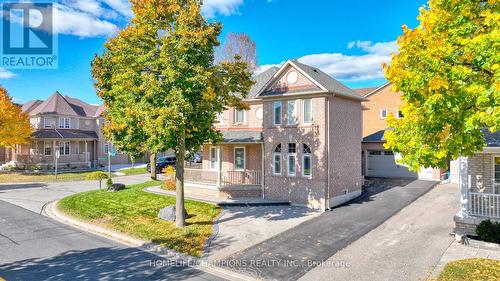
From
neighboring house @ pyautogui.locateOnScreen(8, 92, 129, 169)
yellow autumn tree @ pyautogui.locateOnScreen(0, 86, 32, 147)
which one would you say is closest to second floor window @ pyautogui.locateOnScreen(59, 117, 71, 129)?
neighboring house @ pyautogui.locateOnScreen(8, 92, 129, 169)

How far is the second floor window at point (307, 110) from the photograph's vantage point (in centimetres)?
1895

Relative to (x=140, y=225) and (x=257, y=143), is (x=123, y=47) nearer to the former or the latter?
(x=140, y=225)

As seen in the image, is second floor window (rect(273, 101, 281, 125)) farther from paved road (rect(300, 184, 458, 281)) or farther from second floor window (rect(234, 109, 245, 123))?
paved road (rect(300, 184, 458, 281))

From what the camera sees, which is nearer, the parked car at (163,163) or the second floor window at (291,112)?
the second floor window at (291,112)

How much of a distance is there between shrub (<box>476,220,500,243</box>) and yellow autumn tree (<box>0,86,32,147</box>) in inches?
1579

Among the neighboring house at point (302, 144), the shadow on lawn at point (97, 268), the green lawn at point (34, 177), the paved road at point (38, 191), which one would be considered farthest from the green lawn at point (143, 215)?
the green lawn at point (34, 177)

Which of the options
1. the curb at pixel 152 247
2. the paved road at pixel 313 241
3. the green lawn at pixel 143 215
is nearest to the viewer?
the curb at pixel 152 247

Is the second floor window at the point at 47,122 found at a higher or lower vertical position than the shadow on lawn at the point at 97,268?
higher

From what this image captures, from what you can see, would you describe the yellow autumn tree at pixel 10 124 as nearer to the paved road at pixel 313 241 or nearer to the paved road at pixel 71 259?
the paved road at pixel 71 259

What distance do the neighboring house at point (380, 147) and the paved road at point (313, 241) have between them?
26.5ft

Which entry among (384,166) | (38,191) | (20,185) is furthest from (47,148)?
(384,166)

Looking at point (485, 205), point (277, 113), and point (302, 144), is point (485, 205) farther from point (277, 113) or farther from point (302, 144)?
point (277, 113)

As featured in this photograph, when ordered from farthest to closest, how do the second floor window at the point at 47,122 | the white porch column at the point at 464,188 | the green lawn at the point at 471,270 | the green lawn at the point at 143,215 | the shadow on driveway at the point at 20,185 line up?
the second floor window at the point at 47,122 < the shadow on driveway at the point at 20,185 < the green lawn at the point at 143,215 < the white porch column at the point at 464,188 < the green lawn at the point at 471,270

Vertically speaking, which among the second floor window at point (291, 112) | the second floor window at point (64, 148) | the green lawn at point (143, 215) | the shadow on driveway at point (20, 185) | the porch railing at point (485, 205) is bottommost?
the green lawn at point (143, 215)
